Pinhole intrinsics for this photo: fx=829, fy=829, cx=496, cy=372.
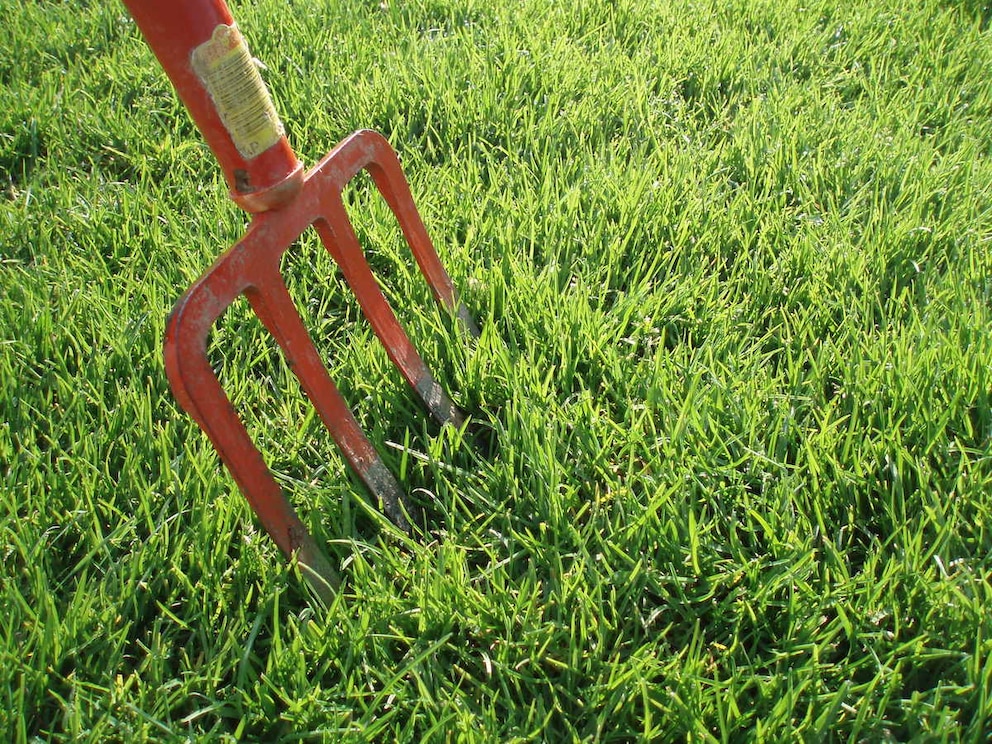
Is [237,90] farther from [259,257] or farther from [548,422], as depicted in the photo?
[548,422]

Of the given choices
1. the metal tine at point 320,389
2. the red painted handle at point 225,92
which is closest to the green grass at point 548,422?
the metal tine at point 320,389

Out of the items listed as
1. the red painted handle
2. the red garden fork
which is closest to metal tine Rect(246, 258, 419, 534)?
the red garden fork

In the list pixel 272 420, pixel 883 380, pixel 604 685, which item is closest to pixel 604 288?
pixel 883 380

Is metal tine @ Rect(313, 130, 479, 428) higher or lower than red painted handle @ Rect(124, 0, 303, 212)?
lower

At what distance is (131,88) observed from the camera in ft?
8.68

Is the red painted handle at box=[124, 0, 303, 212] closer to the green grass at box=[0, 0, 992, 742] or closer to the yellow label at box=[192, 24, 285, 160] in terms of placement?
the yellow label at box=[192, 24, 285, 160]

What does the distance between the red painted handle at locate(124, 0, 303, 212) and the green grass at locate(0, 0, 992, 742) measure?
0.47 meters

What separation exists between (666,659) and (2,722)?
0.97 metres

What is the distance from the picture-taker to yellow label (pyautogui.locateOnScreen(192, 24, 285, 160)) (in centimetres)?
126

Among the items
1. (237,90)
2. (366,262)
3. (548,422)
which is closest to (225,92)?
(237,90)

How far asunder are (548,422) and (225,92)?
79 cm

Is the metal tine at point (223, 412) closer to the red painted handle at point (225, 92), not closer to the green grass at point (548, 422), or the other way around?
the green grass at point (548, 422)

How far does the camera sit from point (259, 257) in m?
1.35

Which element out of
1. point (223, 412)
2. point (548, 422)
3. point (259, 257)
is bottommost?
point (548, 422)
